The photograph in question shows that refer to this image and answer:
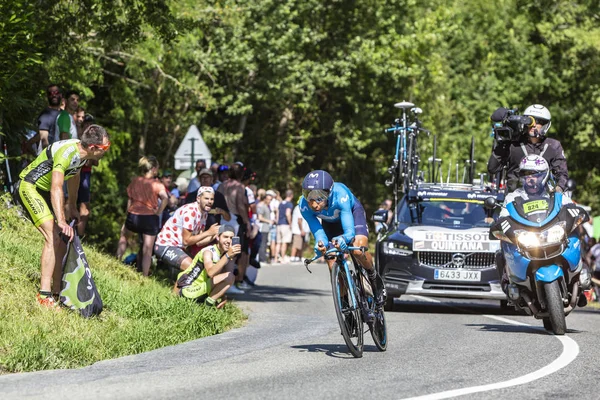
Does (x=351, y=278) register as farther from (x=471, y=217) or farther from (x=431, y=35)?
(x=431, y=35)

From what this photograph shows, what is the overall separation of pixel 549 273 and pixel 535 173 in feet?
3.66

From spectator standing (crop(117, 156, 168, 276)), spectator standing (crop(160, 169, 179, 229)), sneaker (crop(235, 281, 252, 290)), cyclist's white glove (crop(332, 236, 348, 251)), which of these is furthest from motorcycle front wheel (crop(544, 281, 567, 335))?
sneaker (crop(235, 281, 252, 290))

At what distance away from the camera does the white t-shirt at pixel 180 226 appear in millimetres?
16844

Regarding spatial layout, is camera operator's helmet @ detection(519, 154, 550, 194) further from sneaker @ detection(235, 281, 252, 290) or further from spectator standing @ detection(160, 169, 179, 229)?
sneaker @ detection(235, 281, 252, 290)

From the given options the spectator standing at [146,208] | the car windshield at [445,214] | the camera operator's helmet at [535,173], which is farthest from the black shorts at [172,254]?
the camera operator's helmet at [535,173]

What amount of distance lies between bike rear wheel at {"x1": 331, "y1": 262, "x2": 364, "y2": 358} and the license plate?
6.51 metres

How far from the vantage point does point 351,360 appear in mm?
10445

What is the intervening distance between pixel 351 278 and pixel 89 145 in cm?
299

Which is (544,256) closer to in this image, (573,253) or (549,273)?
(549,273)

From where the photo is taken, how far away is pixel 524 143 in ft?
48.9

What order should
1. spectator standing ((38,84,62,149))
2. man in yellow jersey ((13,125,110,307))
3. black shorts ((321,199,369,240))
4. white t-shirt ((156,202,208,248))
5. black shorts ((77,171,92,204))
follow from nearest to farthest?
black shorts ((321,199,369,240)) < man in yellow jersey ((13,125,110,307)) < spectator standing ((38,84,62,149)) < black shorts ((77,171,92,204)) < white t-shirt ((156,202,208,248))

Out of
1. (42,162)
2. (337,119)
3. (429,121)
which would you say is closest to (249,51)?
Answer: (337,119)

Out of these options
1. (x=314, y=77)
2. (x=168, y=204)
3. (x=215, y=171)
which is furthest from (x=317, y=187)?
(x=314, y=77)

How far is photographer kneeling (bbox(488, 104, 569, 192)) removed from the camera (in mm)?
14391
